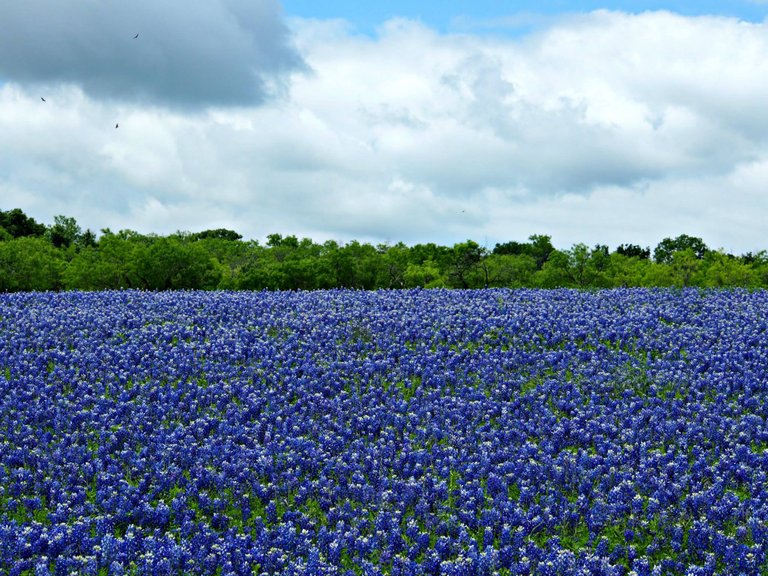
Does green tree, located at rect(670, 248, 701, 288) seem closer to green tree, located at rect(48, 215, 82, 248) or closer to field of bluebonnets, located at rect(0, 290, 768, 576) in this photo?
field of bluebonnets, located at rect(0, 290, 768, 576)

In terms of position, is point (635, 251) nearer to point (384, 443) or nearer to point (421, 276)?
point (421, 276)

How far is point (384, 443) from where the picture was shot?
1288cm

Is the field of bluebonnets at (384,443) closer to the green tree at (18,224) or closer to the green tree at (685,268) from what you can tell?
the green tree at (685,268)

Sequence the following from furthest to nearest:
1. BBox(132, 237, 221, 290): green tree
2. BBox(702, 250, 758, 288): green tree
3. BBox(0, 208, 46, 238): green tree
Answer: BBox(0, 208, 46, 238): green tree, BBox(702, 250, 758, 288): green tree, BBox(132, 237, 221, 290): green tree

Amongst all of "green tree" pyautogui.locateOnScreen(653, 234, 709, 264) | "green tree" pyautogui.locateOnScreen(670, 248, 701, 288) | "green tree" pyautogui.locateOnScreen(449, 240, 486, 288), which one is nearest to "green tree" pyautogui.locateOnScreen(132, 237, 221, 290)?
"green tree" pyautogui.locateOnScreen(449, 240, 486, 288)

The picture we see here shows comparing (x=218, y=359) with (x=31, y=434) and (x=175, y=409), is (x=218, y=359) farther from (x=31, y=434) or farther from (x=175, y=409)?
(x=31, y=434)

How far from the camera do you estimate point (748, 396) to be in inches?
593

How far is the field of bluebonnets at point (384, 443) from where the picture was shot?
9773 mm

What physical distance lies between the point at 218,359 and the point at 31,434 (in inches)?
173

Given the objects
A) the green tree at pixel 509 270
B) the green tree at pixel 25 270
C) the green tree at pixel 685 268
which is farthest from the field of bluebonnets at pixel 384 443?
the green tree at pixel 509 270

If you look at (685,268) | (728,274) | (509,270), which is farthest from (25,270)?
(728,274)

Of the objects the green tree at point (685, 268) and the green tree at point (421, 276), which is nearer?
the green tree at point (421, 276)

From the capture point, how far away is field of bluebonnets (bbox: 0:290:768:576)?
9.77m

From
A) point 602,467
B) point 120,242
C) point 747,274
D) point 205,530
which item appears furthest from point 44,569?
point 747,274
